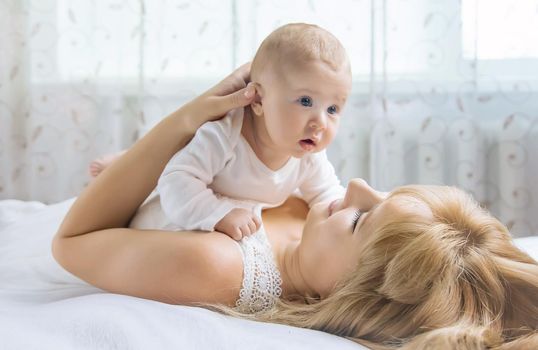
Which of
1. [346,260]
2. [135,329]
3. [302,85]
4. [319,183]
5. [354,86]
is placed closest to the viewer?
[135,329]

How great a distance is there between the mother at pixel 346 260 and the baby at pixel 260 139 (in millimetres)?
49

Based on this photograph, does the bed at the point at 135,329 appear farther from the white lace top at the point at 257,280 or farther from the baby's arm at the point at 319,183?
the baby's arm at the point at 319,183

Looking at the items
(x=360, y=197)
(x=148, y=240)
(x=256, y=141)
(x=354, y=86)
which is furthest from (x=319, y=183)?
(x=354, y=86)

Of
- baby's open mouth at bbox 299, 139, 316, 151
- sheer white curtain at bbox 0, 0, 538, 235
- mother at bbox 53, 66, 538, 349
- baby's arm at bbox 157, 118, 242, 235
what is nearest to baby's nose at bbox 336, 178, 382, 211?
mother at bbox 53, 66, 538, 349

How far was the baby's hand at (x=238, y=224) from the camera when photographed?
122 centimetres

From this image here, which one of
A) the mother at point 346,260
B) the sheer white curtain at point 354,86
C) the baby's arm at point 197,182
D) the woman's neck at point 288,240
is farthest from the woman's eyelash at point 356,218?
the sheer white curtain at point 354,86

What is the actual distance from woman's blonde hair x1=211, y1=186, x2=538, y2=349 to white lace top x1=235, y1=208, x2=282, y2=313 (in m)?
0.05

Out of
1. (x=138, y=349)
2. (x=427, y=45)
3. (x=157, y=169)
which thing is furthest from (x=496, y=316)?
(x=427, y=45)

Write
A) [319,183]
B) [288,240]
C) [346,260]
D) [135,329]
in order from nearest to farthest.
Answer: [135,329]
[346,260]
[288,240]
[319,183]

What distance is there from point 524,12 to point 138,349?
92.2 inches

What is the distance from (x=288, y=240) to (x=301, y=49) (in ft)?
1.28

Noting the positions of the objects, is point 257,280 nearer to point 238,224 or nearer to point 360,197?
point 238,224

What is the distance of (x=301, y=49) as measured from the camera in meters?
1.26

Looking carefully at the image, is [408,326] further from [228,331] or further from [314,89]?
[314,89]
